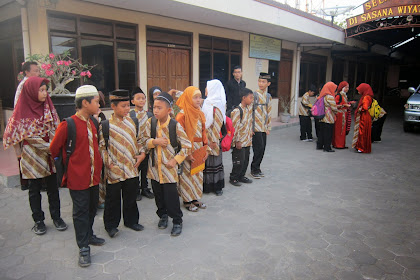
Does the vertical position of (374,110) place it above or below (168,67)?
below

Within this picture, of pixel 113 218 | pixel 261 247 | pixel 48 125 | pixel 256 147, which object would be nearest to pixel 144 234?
pixel 113 218

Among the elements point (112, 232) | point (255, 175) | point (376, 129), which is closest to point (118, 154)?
point (112, 232)

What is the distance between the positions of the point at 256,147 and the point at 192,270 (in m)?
2.90

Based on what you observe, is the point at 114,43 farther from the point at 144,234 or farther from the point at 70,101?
the point at 144,234

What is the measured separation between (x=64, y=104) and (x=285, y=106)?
953 centimetres

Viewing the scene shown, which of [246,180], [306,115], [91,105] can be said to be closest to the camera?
[91,105]

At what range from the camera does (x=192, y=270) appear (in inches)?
109

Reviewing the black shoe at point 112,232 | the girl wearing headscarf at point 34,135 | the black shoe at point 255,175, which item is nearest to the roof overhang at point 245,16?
the black shoe at point 255,175

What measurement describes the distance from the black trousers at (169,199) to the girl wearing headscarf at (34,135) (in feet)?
3.71

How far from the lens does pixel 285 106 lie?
42.0 feet

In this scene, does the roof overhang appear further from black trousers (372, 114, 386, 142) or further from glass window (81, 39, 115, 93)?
black trousers (372, 114, 386, 142)

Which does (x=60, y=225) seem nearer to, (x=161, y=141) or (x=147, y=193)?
(x=147, y=193)

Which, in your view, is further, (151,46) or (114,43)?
(151,46)

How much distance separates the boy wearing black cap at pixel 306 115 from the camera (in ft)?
27.8
